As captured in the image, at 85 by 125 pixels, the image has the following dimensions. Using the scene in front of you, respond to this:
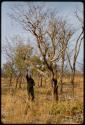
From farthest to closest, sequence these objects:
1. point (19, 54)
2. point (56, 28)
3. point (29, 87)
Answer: point (19, 54)
point (56, 28)
point (29, 87)

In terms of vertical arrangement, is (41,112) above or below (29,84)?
below

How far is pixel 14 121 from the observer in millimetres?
7859

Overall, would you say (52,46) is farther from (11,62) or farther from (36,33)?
(11,62)

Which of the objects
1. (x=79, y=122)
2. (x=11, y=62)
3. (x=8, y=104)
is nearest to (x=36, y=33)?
(x=8, y=104)

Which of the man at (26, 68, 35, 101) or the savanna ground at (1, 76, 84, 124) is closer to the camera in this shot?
the savanna ground at (1, 76, 84, 124)

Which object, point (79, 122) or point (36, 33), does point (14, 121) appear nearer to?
point (79, 122)

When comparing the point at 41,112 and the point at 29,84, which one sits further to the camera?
the point at 29,84

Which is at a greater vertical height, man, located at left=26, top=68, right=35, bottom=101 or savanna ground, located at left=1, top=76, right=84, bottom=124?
man, located at left=26, top=68, right=35, bottom=101

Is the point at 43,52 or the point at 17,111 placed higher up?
the point at 43,52

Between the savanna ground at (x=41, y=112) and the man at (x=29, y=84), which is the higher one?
the man at (x=29, y=84)

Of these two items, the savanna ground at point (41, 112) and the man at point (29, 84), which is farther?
the man at point (29, 84)

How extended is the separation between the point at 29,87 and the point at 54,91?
0.91 meters

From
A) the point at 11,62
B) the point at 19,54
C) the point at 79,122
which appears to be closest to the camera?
the point at 79,122

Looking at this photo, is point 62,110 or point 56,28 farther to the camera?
point 56,28
